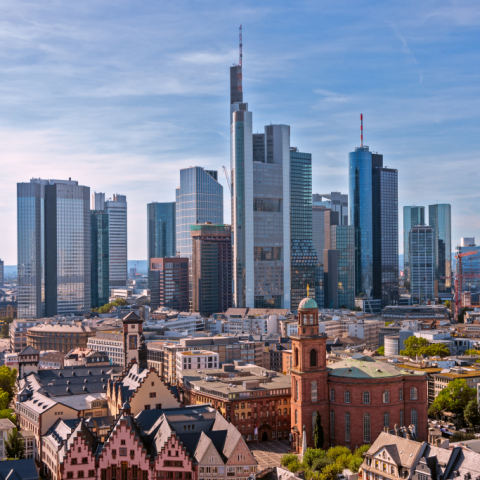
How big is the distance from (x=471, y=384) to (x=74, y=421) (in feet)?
304

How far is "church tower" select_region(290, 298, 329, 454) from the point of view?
124250 millimetres

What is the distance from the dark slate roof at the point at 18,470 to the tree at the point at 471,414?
295 feet

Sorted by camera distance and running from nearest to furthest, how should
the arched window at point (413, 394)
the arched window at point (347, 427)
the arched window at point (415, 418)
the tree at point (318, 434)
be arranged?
the tree at point (318, 434) < the arched window at point (347, 427) < the arched window at point (413, 394) < the arched window at point (415, 418)

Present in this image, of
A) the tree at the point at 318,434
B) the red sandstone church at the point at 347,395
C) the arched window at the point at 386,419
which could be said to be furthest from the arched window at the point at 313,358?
the arched window at the point at 386,419

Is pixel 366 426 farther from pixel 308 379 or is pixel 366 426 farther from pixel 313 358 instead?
pixel 313 358

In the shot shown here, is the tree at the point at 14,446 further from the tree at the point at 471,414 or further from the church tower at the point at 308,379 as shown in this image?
the tree at the point at 471,414

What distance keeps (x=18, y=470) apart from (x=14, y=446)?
75.1 feet

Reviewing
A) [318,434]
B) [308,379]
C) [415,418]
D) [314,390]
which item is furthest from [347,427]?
[415,418]

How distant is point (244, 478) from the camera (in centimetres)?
9881

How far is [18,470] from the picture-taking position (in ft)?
315

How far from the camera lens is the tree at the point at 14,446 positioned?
118 m

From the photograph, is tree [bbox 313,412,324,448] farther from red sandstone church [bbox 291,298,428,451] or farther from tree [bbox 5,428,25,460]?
tree [bbox 5,428,25,460]

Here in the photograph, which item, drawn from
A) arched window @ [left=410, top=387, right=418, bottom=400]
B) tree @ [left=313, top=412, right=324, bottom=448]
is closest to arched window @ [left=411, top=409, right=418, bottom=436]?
arched window @ [left=410, top=387, right=418, bottom=400]

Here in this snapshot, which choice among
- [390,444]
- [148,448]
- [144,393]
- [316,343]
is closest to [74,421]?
[144,393]
